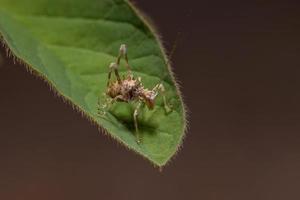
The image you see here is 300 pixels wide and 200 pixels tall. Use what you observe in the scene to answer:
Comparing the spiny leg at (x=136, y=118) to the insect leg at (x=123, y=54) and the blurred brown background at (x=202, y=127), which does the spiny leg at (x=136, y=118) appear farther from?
the blurred brown background at (x=202, y=127)

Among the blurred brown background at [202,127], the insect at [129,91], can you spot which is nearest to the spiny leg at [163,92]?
the insect at [129,91]

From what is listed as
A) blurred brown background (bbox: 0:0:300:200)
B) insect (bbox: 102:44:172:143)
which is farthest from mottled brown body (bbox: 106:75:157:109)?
blurred brown background (bbox: 0:0:300:200)

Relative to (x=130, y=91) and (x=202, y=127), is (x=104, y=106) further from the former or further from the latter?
(x=202, y=127)

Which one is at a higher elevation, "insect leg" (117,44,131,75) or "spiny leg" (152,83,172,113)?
"insect leg" (117,44,131,75)

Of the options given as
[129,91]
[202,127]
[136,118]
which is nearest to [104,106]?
[136,118]

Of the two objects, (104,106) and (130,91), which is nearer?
(104,106)

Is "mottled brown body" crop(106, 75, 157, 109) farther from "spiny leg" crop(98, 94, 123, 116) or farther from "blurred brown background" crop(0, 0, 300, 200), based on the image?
"blurred brown background" crop(0, 0, 300, 200)
